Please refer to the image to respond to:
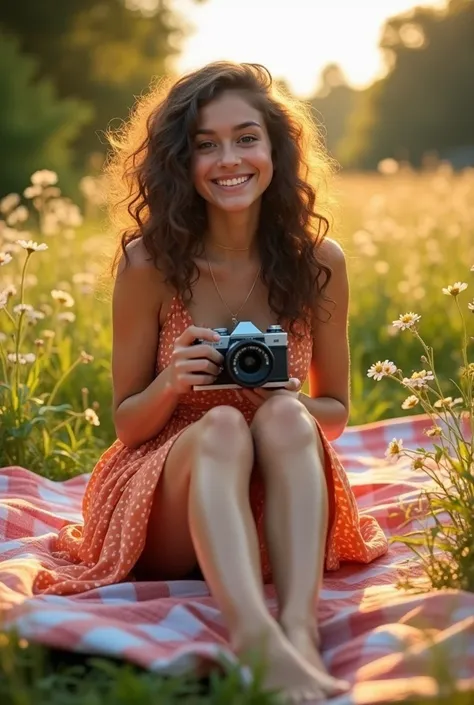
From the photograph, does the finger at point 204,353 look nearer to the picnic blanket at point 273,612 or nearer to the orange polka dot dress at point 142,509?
the orange polka dot dress at point 142,509

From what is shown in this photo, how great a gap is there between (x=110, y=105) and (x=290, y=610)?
55.8 ft

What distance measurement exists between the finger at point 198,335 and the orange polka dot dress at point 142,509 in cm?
22

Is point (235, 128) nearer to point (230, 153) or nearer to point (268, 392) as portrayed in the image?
point (230, 153)

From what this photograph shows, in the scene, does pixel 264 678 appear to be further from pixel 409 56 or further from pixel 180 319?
pixel 409 56

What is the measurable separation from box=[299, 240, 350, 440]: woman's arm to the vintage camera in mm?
467

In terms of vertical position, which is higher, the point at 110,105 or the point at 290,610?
the point at 110,105

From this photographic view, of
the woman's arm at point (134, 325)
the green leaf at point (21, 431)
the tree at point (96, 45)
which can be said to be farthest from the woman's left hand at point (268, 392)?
the tree at point (96, 45)

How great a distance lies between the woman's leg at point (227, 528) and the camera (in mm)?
2152

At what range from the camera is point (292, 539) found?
2.42 meters

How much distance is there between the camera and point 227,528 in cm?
235

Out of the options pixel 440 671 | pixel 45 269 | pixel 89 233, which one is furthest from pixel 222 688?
pixel 89 233

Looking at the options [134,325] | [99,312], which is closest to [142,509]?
[134,325]

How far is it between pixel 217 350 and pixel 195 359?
0.05m

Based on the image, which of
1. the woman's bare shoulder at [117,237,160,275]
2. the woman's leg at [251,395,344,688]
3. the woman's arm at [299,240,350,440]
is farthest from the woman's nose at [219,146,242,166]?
the woman's leg at [251,395,344,688]
